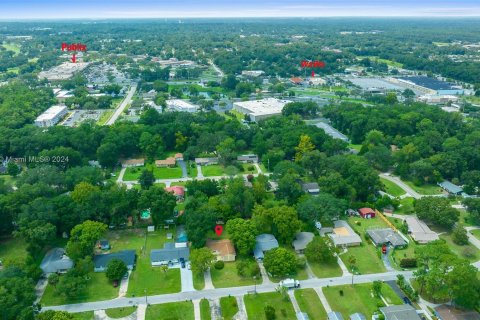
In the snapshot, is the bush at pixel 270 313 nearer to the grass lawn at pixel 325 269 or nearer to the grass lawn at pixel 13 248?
the grass lawn at pixel 325 269

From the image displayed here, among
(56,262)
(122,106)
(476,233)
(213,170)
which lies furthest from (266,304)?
(122,106)

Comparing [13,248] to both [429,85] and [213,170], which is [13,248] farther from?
[429,85]

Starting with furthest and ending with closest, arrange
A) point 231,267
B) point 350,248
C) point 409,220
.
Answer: point 409,220 → point 350,248 → point 231,267

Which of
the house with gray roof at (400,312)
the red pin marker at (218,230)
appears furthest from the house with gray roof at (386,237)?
the red pin marker at (218,230)

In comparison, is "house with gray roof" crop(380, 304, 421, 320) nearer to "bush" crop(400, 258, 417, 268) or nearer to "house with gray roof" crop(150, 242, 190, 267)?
"bush" crop(400, 258, 417, 268)

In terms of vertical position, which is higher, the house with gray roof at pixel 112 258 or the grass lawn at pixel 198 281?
the house with gray roof at pixel 112 258

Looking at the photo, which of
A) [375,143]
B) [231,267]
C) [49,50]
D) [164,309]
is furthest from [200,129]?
[49,50]

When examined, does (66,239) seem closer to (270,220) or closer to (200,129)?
(270,220)
